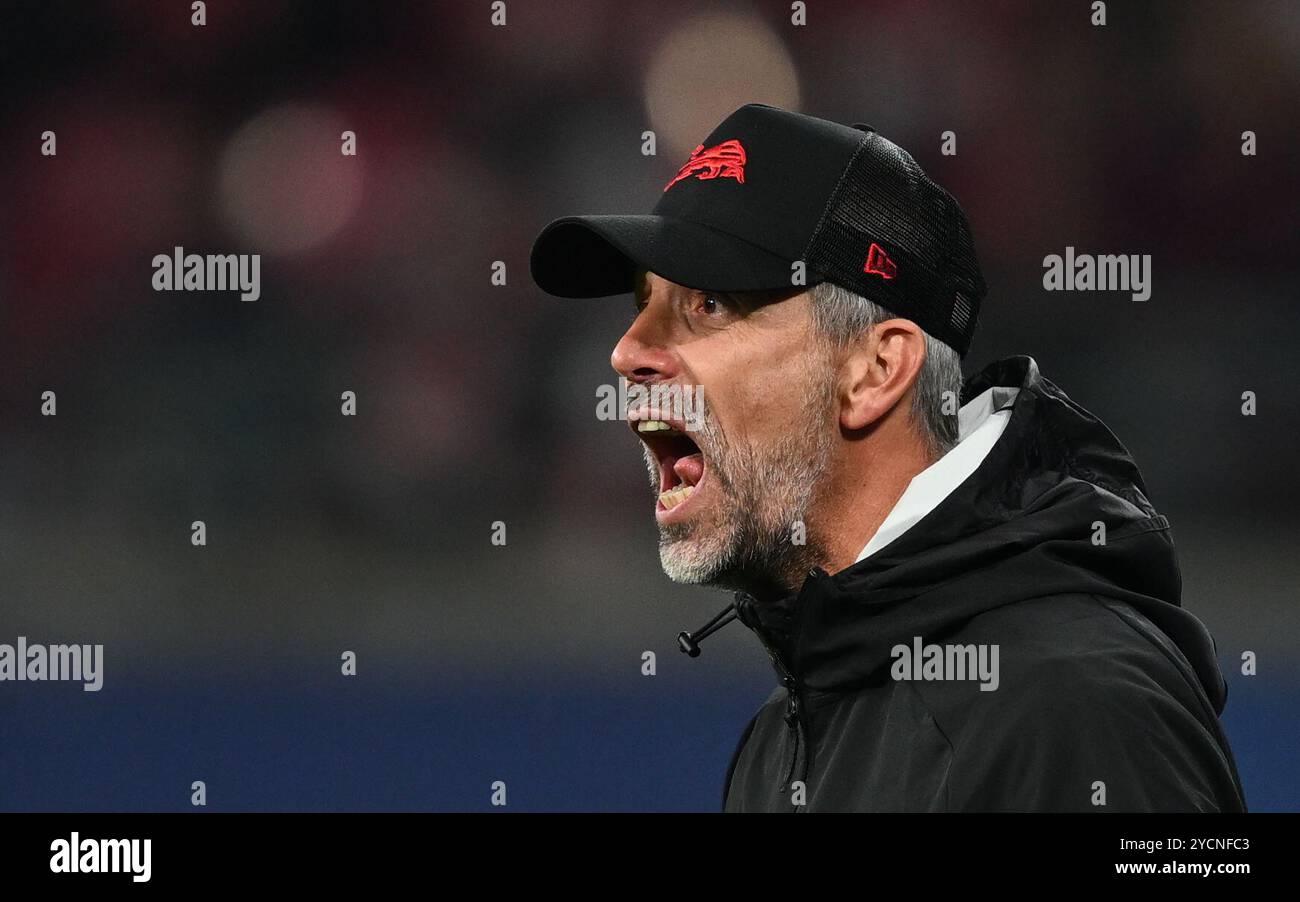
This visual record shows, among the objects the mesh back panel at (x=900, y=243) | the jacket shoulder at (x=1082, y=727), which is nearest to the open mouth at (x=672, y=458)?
the mesh back panel at (x=900, y=243)

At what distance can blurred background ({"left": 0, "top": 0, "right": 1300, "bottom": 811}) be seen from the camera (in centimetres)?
440

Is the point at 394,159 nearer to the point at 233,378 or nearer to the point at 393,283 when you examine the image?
the point at 393,283

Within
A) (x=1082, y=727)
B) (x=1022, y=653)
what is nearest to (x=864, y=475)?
(x=1022, y=653)

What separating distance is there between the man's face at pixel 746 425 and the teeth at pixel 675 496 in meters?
0.01

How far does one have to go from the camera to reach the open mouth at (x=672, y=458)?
1627mm

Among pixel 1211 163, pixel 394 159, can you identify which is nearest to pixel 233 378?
pixel 394 159

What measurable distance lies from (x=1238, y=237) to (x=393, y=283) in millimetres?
2841

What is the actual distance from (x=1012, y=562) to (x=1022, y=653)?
0.12 meters

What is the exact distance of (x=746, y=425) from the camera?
1.58 m

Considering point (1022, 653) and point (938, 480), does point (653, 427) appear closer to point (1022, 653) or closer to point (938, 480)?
point (938, 480)

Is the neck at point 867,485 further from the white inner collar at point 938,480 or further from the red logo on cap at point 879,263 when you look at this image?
the red logo on cap at point 879,263

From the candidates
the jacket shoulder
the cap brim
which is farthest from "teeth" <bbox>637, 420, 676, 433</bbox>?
the jacket shoulder

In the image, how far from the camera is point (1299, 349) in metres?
4.69

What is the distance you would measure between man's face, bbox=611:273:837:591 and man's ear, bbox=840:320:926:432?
0.02 m
